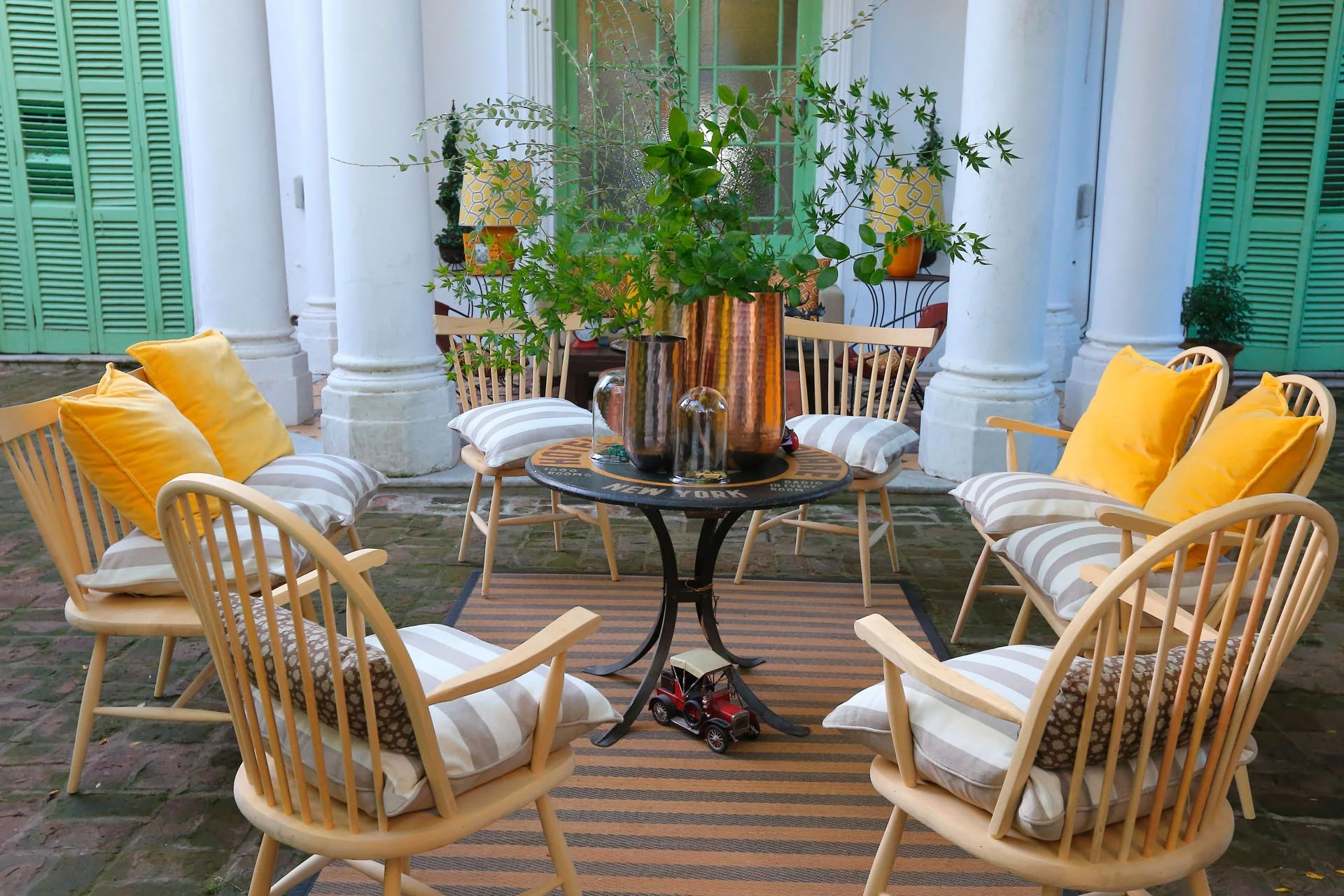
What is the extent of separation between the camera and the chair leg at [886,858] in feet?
5.94

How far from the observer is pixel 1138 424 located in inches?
118

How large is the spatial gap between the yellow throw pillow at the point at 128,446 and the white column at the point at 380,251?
7.18 feet

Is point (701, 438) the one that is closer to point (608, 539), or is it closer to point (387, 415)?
point (608, 539)

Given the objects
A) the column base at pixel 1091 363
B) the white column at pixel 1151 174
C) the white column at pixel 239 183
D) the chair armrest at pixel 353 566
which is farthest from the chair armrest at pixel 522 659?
the white column at pixel 1151 174

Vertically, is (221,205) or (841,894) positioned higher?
(221,205)

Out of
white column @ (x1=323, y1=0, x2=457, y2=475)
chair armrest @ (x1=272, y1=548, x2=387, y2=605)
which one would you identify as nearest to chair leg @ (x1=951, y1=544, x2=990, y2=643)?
chair armrest @ (x1=272, y1=548, x2=387, y2=605)

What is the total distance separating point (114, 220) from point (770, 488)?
275 inches

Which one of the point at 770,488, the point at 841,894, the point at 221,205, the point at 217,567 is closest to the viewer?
the point at 217,567

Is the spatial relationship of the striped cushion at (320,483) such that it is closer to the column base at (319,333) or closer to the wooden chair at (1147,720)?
the wooden chair at (1147,720)

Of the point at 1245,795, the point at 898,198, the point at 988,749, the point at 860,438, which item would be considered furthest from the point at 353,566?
the point at 898,198

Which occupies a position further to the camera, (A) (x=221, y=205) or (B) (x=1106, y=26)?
(B) (x=1106, y=26)

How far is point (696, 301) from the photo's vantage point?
8.61ft

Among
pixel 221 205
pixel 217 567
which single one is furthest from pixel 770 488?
pixel 221 205

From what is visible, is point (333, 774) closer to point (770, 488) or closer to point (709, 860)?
point (709, 860)
